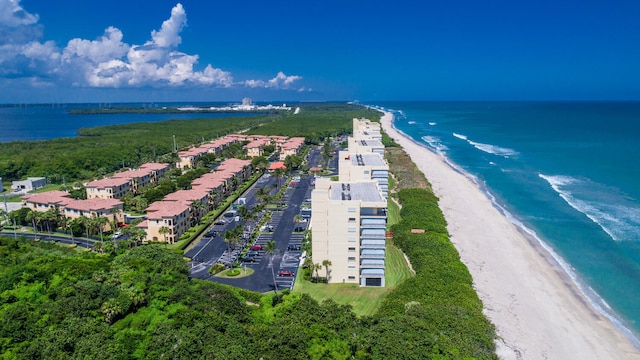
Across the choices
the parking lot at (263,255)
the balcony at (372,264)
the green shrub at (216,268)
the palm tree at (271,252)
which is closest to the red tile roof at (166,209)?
the parking lot at (263,255)

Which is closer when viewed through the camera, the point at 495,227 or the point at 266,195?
the point at 495,227

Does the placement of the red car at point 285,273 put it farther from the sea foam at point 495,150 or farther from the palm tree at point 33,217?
the sea foam at point 495,150

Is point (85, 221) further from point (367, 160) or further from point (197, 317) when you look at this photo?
point (367, 160)

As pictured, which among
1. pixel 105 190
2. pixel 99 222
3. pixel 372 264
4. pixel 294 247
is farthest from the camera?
pixel 105 190

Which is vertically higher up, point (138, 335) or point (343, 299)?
point (138, 335)

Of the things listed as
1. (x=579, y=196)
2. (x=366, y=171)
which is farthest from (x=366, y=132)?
(x=579, y=196)

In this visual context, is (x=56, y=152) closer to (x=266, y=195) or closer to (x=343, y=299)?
(x=266, y=195)

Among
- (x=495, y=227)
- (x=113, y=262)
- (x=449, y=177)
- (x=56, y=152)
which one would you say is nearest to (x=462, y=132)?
(x=449, y=177)
